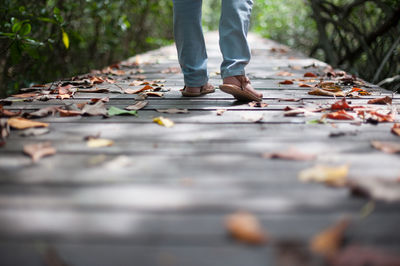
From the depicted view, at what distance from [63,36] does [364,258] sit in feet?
10.4

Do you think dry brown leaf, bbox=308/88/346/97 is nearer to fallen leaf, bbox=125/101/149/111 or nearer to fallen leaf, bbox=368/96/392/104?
fallen leaf, bbox=368/96/392/104

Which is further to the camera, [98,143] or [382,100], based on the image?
[382,100]

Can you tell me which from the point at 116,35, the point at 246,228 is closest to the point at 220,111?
the point at 246,228

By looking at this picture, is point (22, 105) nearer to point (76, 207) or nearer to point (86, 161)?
point (86, 161)

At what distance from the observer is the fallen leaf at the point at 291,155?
3.79 feet

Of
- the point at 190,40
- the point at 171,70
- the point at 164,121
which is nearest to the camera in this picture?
the point at 164,121

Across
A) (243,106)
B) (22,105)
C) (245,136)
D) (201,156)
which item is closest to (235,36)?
(243,106)

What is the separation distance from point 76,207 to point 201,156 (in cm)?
45

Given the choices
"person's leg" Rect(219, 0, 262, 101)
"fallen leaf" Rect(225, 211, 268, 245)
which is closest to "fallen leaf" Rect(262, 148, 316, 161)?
"fallen leaf" Rect(225, 211, 268, 245)

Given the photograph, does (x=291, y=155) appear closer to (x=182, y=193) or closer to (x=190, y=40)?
(x=182, y=193)

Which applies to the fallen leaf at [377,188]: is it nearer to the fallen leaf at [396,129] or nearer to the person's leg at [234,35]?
the fallen leaf at [396,129]

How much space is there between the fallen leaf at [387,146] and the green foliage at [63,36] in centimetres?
231

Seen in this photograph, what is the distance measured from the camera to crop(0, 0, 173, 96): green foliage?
10.1 feet

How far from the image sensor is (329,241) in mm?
731
